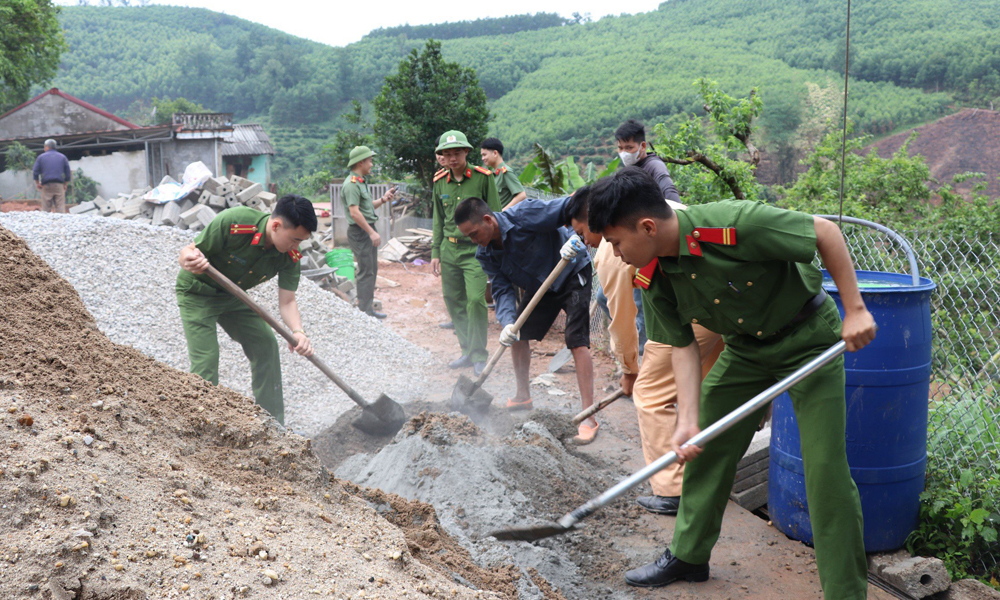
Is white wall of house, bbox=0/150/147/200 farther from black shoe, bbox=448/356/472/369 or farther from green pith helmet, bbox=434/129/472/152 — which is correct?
black shoe, bbox=448/356/472/369

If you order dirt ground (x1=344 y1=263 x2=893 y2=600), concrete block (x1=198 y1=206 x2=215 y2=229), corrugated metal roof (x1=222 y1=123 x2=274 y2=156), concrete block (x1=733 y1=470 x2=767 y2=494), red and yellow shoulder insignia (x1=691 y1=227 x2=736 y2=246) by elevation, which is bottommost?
dirt ground (x1=344 y1=263 x2=893 y2=600)

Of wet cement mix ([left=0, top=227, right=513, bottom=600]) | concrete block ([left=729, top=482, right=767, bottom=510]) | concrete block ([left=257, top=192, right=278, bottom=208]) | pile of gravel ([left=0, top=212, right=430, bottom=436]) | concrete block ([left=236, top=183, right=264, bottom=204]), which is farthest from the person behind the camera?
concrete block ([left=257, top=192, right=278, bottom=208])

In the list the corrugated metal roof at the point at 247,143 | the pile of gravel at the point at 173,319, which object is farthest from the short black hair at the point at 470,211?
the corrugated metal roof at the point at 247,143

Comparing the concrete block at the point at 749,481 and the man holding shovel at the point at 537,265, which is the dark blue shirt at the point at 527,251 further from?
the concrete block at the point at 749,481

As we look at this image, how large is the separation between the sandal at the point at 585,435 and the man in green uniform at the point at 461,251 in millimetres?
1708

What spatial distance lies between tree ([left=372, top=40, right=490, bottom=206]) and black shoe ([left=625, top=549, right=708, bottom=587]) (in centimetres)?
1193

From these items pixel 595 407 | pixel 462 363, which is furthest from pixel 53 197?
pixel 595 407

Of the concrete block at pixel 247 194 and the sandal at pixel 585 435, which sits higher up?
A: the concrete block at pixel 247 194

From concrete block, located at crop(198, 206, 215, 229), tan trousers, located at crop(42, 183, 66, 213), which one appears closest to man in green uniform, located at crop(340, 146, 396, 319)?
concrete block, located at crop(198, 206, 215, 229)

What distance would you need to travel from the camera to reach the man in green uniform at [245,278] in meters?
3.84

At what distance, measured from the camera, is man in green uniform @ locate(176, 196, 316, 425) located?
384cm

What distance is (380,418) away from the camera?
15.0ft

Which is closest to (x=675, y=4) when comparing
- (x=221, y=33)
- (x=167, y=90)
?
(x=167, y=90)

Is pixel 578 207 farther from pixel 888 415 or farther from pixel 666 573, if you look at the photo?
pixel 666 573
